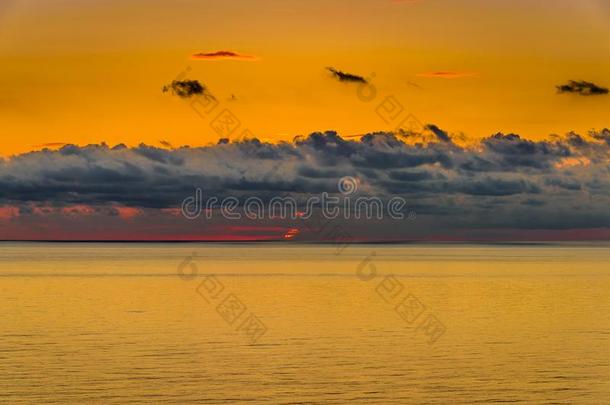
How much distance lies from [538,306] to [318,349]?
159 ft

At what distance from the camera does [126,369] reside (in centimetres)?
6019

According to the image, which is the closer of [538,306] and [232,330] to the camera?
[232,330]

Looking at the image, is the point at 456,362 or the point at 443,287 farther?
the point at 443,287

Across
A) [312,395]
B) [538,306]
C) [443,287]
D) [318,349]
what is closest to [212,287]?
[443,287]

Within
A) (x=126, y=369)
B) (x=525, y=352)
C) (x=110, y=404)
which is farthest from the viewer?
(x=525, y=352)

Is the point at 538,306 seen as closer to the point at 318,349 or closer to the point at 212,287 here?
the point at 318,349

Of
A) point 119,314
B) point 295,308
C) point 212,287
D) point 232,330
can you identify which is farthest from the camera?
point 212,287

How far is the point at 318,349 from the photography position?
69875 millimetres

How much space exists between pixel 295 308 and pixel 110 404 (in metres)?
55.9

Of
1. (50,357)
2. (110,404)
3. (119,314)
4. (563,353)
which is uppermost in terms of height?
(119,314)

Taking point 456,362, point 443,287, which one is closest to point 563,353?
point 456,362

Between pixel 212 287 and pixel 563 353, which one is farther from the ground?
pixel 212 287

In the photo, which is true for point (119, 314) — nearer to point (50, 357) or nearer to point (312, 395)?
point (50, 357)

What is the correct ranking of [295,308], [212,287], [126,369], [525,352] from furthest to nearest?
[212,287], [295,308], [525,352], [126,369]
